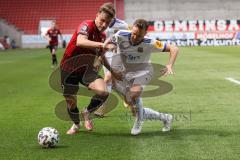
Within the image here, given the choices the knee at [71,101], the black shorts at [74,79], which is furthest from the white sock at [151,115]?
the knee at [71,101]

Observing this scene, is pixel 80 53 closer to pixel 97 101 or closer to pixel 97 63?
pixel 97 63

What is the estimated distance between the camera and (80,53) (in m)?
8.87

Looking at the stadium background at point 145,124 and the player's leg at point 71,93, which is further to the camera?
the player's leg at point 71,93

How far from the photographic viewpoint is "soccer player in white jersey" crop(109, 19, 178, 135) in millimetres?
8625

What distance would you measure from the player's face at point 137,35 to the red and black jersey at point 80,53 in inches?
21.0

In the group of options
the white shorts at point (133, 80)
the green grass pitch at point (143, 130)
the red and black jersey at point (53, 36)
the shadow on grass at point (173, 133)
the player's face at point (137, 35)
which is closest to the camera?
the green grass pitch at point (143, 130)

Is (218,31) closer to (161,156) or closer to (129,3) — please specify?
(129,3)

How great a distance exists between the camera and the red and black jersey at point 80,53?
339 inches

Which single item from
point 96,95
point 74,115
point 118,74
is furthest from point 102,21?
point 74,115

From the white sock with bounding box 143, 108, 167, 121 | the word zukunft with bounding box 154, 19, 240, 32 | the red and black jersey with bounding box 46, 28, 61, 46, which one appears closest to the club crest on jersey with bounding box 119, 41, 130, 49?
the white sock with bounding box 143, 108, 167, 121

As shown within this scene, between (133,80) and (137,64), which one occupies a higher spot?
(137,64)

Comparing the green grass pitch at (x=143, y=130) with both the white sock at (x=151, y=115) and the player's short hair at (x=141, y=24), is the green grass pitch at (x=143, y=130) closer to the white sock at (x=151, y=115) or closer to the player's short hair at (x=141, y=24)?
the white sock at (x=151, y=115)

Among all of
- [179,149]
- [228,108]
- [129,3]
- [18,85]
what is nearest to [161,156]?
[179,149]

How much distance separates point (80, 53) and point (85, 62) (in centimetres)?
19
